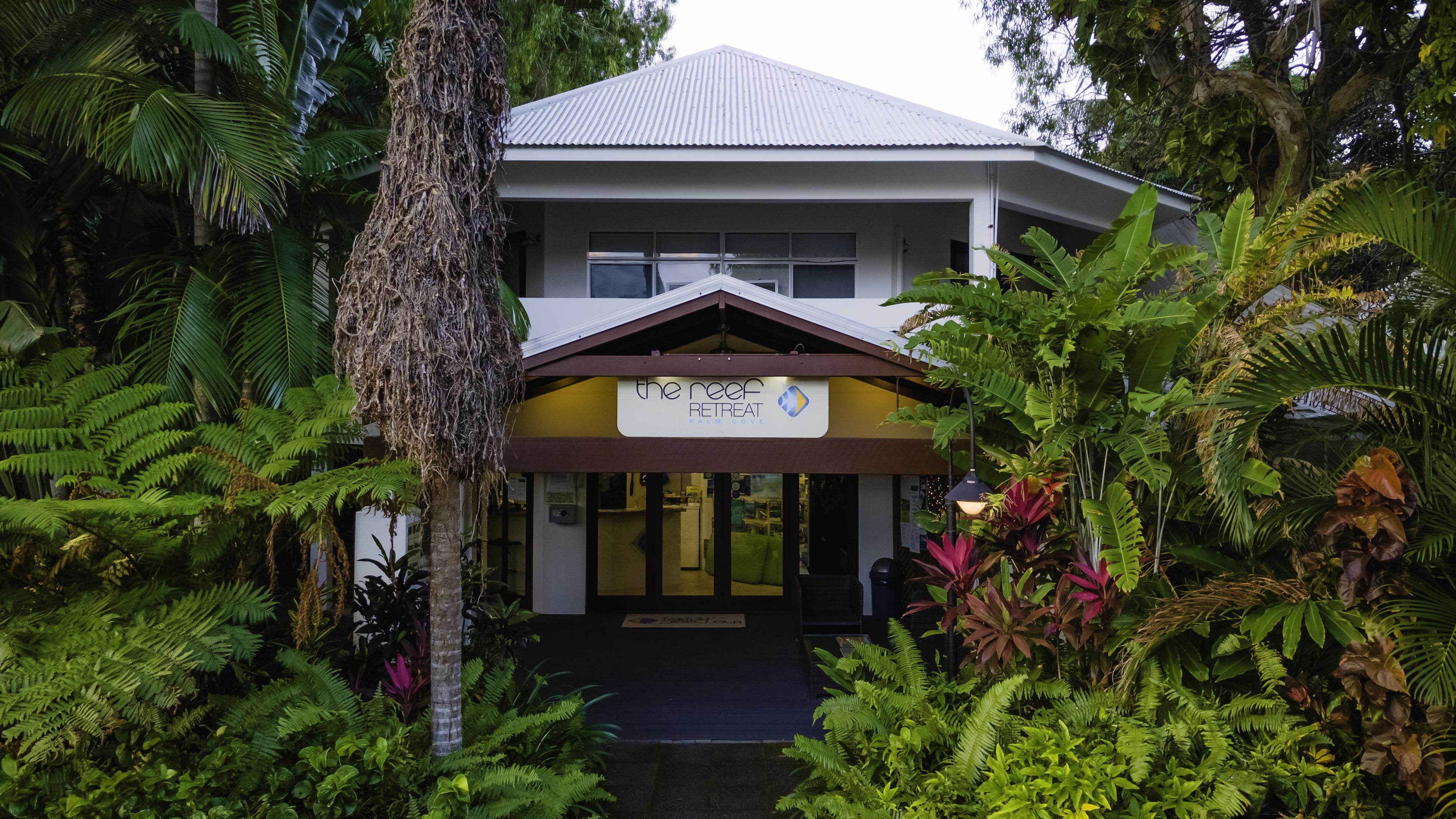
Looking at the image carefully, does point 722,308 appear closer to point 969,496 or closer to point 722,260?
point 969,496

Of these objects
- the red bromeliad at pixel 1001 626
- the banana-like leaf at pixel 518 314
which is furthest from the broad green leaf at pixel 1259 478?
the banana-like leaf at pixel 518 314

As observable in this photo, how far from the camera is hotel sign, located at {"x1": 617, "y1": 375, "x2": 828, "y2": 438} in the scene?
655 centimetres

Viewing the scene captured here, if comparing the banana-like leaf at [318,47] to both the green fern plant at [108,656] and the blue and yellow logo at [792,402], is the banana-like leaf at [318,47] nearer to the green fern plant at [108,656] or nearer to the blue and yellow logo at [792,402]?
the green fern plant at [108,656]

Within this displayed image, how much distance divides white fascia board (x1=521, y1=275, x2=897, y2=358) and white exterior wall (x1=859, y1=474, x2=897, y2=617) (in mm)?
5325

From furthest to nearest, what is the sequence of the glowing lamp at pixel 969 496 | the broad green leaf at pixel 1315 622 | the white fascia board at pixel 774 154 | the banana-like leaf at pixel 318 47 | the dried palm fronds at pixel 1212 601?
the white fascia board at pixel 774 154 → the banana-like leaf at pixel 318 47 → the glowing lamp at pixel 969 496 → the dried palm fronds at pixel 1212 601 → the broad green leaf at pixel 1315 622

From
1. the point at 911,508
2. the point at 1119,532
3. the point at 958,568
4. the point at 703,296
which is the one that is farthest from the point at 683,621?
the point at 1119,532

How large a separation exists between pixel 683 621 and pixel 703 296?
224 inches

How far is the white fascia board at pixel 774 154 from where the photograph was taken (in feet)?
28.4

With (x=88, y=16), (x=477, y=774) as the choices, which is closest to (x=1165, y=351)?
(x=477, y=774)

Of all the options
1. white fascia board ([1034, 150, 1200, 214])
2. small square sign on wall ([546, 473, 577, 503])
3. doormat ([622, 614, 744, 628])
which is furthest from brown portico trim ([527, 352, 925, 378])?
doormat ([622, 614, 744, 628])

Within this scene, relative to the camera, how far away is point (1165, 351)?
5.47 meters

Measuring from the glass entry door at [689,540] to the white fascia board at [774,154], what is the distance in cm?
454

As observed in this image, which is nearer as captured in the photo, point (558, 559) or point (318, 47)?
point (318, 47)

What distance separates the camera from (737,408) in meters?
6.55
